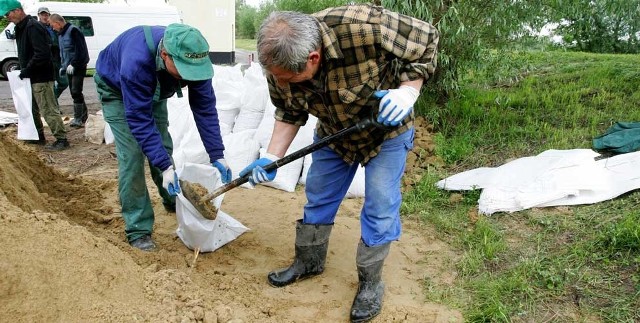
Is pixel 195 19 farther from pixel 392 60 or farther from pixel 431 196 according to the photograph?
pixel 392 60

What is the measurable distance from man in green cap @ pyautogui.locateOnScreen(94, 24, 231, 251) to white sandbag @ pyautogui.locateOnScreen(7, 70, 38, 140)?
269 centimetres

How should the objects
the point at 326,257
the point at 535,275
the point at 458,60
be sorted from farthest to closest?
the point at 458,60
the point at 326,257
the point at 535,275

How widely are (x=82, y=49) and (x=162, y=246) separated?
12.4 feet

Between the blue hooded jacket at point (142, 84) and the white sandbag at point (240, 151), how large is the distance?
4.35 feet

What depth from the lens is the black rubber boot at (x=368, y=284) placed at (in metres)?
2.27

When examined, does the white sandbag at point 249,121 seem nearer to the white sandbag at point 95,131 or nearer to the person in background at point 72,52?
the white sandbag at point 95,131

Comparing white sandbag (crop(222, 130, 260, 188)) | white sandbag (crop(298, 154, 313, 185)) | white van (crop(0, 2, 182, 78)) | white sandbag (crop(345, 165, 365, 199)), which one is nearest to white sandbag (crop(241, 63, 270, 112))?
white sandbag (crop(222, 130, 260, 188))

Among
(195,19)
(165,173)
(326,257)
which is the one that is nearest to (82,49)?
(165,173)

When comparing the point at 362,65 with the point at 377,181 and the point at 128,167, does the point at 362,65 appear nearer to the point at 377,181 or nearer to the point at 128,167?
the point at 377,181

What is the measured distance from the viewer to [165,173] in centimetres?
251

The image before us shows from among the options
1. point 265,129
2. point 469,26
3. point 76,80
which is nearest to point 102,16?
point 76,80

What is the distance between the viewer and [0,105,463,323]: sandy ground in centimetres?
182

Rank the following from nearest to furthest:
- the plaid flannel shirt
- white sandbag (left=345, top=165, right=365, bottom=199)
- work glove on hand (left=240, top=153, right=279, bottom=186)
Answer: the plaid flannel shirt, work glove on hand (left=240, top=153, right=279, bottom=186), white sandbag (left=345, top=165, right=365, bottom=199)

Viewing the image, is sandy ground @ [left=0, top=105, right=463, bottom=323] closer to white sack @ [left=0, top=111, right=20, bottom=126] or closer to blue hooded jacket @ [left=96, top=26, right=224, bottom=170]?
blue hooded jacket @ [left=96, top=26, right=224, bottom=170]
